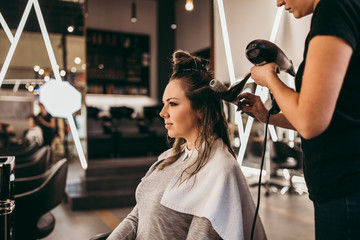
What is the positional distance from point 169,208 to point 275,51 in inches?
26.8

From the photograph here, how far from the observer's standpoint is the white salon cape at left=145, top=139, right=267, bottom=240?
3.54 feet

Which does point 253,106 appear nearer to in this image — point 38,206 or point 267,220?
point 38,206

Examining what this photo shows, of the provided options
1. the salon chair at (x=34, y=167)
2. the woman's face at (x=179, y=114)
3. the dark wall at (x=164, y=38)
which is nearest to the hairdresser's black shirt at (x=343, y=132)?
the woman's face at (x=179, y=114)

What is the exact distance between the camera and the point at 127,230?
1.38m

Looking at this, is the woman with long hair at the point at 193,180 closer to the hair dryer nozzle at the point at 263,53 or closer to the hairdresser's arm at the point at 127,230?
the hairdresser's arm at the point at 127,230

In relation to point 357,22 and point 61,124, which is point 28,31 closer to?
point 61,124

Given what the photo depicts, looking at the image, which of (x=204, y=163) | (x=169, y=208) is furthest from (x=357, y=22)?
(x=169, y=208)

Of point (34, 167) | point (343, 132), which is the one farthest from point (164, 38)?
point (343, 132)

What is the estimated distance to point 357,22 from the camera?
0.79 meters

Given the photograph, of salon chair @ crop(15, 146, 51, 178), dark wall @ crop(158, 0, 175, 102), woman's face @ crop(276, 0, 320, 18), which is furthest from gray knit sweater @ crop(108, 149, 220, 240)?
dark wall @ crop(158, 0, 175, 102)

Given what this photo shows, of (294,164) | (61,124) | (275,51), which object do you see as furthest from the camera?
(61,124)

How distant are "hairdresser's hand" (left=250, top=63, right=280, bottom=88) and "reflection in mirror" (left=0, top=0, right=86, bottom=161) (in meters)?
4.72

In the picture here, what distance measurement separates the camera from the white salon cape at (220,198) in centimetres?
108

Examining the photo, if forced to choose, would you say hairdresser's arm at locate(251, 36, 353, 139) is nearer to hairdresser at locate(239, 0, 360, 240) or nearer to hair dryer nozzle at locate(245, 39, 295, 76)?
hairdresser at locate(239, 0, 360, 240)
